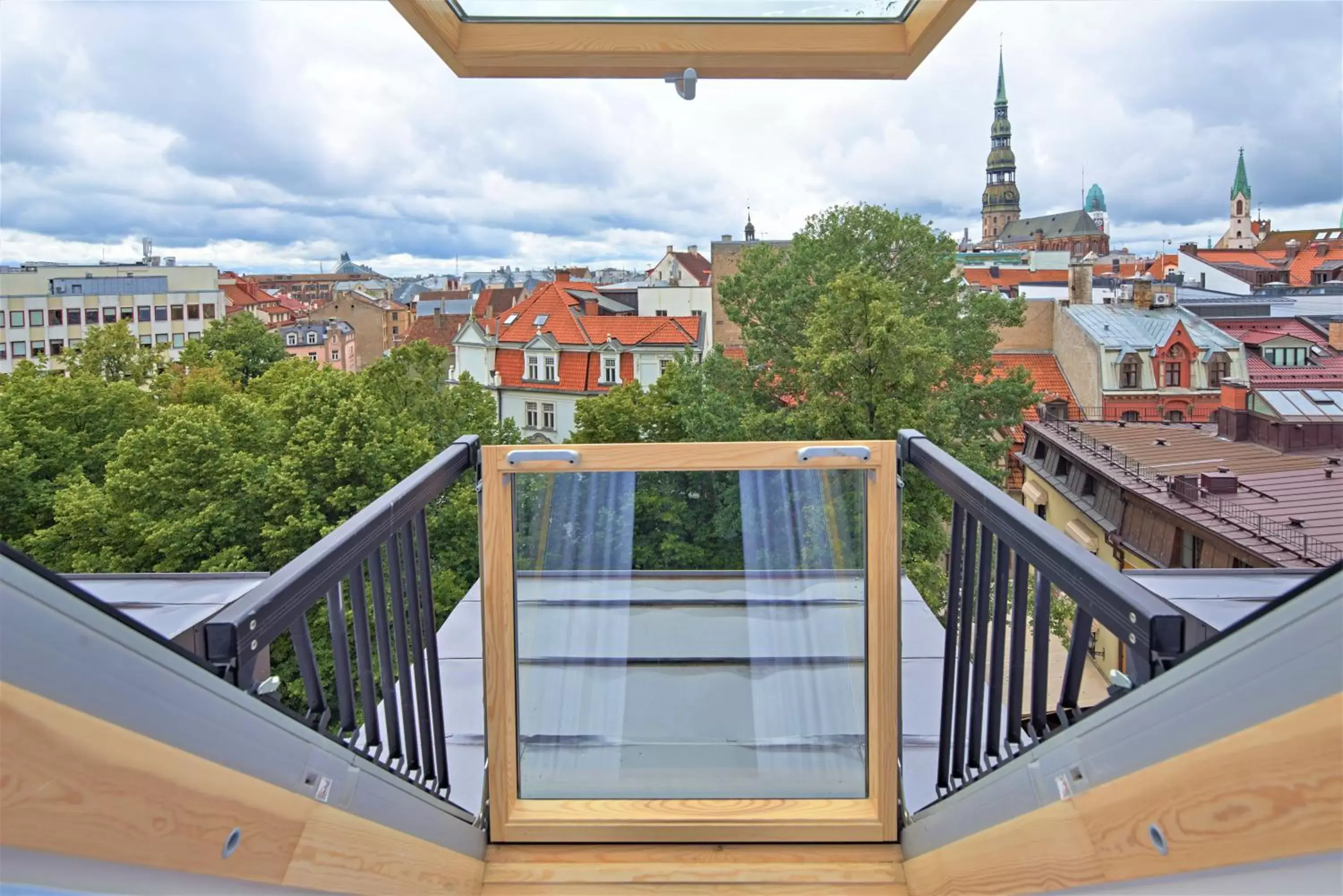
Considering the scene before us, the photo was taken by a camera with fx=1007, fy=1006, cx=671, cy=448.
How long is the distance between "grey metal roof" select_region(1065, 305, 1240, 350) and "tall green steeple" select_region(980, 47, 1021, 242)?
161ft

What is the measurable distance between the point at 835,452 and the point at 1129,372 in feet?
56.9

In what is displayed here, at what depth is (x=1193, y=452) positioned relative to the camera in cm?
1101

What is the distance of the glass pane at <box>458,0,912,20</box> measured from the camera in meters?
1.88

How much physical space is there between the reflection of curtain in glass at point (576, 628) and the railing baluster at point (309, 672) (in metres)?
0.48

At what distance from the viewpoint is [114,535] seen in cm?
1000

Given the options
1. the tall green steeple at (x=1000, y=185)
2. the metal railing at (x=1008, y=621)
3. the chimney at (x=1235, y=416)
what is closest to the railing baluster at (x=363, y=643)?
the metal railing at (x=1008, y=621)

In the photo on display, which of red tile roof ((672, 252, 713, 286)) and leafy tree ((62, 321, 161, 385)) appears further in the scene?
red tile roof ((672, 252, 713, 286))

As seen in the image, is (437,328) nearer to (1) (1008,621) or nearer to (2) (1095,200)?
(1) (1008,621)

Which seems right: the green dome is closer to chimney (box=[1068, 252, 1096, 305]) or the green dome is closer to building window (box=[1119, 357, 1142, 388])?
chimney (box=[1068, 252, 1096, 305])

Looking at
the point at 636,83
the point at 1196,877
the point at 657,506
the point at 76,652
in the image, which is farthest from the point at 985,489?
the point at 636,83

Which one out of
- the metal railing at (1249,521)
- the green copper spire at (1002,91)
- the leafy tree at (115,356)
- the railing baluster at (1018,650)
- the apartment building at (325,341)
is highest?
the green copper spire at (1002,91)

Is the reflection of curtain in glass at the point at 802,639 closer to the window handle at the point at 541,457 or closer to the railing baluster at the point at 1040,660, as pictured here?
the window handle at the point at 541,457

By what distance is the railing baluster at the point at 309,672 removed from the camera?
0.99 m

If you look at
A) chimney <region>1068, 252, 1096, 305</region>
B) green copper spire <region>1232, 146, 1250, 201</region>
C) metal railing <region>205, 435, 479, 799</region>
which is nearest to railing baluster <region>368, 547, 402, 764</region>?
metal railing <region>205, 435, 479, 799</region>
